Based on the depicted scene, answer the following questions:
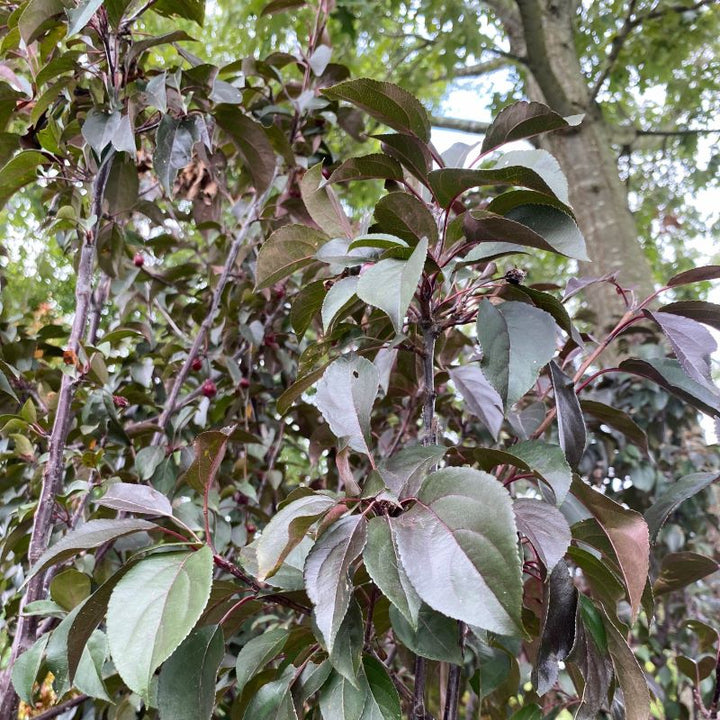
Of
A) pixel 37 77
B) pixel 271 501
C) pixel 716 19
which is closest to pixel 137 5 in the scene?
pixel 37 77

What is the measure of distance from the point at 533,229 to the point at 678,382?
242 mm

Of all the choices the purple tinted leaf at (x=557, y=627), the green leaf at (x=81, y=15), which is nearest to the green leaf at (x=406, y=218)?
the purple tinted leaf at (x=557, y=627)

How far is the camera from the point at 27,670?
0.72 meters

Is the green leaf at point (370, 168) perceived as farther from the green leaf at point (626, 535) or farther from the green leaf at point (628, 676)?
the green leaf at point (628, 676)

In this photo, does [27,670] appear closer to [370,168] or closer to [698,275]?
[370,168]

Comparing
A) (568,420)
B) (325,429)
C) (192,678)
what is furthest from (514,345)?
(325,429)

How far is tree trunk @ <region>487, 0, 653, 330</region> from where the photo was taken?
2453 millimetres

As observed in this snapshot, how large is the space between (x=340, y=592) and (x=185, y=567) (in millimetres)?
140

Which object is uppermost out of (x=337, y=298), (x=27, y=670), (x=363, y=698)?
(x=337, y=298)

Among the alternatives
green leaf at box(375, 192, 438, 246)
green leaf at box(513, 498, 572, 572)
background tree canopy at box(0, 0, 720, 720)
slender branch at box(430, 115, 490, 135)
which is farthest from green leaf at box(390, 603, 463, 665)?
slender branch at box(430, 115, 490, 135)

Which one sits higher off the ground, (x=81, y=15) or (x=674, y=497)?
(x=81, y=15)

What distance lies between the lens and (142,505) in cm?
65

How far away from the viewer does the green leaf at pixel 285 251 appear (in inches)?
30.9

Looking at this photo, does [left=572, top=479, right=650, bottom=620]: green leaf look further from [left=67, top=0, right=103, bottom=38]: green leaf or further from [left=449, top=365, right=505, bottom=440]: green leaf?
[left=67, top=0, right=103, bottom=38]: green leaf
